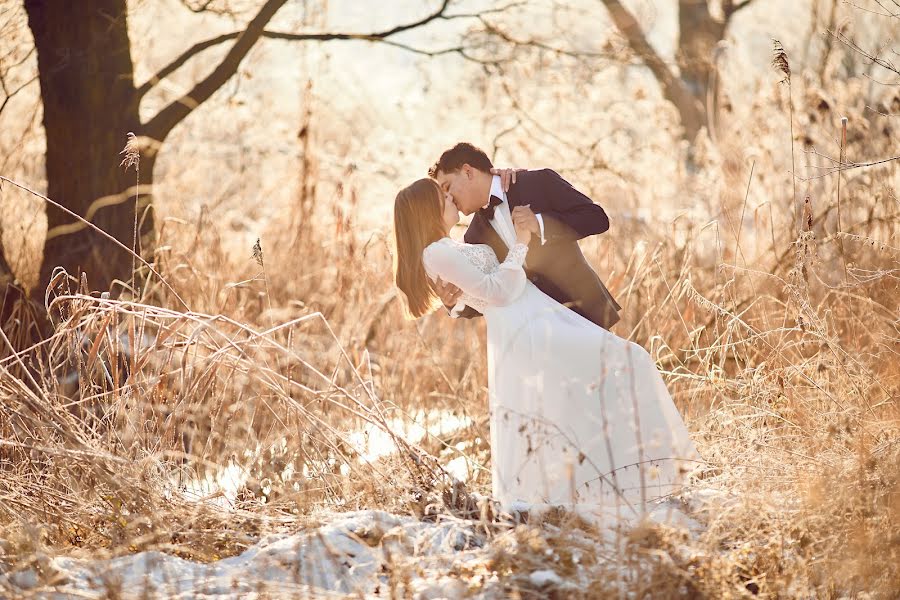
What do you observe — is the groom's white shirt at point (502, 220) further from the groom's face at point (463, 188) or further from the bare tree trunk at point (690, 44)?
the bare tree trunk at point (690, 44)

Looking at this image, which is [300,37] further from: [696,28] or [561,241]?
[696,28]

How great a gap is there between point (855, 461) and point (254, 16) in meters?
4.15

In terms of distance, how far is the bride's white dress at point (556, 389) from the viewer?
10.9ft

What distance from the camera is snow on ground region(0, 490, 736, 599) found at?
2.27 m

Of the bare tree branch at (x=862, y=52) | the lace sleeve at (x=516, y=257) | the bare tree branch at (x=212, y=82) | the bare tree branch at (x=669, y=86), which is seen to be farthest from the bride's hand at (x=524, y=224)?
the bare tree branch at (x=669, y=86)

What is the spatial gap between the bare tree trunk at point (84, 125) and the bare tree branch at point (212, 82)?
0.17 metres

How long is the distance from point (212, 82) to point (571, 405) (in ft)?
10.2

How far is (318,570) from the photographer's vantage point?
2.39 m

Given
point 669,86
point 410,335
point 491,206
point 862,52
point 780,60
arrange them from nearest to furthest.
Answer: point 862,52 → point 780,60 → point 491,206 → point 410,335 → point 669,86

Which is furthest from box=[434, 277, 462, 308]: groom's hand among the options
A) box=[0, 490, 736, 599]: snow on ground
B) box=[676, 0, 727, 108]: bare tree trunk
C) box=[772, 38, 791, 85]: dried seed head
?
box=[676, 0, 727, 108]: bare tree trunk

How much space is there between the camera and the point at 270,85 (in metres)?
8.13

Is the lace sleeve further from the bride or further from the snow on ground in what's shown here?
the snow on ground

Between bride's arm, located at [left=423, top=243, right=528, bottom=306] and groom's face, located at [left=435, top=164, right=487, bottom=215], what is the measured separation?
314mm

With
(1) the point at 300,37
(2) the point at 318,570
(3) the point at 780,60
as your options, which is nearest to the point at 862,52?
(3) the point at 780,60
